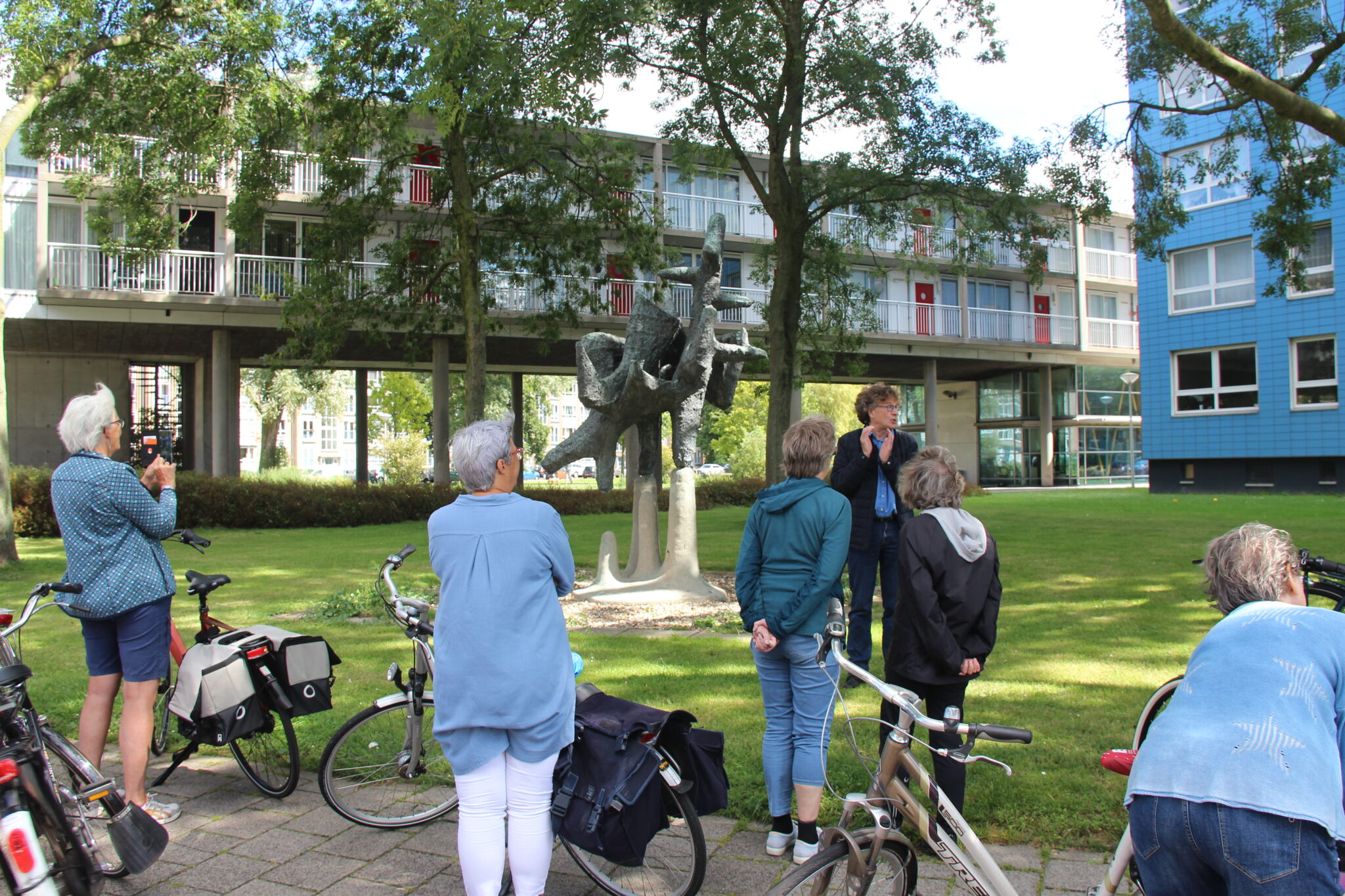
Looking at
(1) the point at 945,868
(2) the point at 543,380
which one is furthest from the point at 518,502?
(2) the point at 543,380

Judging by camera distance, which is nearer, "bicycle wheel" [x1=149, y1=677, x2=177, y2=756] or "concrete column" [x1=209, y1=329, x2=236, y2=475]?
"bicycle wheel" [x1=149, y1=677, x2=177, y2=756]

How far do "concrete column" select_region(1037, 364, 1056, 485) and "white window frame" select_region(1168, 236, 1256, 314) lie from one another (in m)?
7.77

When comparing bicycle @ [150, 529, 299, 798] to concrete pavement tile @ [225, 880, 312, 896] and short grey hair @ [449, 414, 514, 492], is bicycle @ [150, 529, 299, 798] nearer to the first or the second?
concrete pavement tile @ [225, 880, 312, 896]

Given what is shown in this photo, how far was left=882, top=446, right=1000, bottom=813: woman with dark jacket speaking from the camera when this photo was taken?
3.40 metres

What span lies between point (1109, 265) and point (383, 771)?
41550mm

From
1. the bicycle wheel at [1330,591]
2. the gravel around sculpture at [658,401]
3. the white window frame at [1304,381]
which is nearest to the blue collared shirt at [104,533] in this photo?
the bicycle wheel at [1330,591]

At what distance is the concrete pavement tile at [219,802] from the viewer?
414cm

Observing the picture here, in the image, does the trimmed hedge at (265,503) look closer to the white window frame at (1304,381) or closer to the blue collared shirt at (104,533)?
the blue collared shirt at (104,533)

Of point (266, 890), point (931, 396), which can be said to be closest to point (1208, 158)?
point (931, 396)

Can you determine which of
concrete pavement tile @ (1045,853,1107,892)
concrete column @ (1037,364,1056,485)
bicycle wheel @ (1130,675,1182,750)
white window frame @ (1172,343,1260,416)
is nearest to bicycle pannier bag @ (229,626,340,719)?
concrete pavement tile @ (1045,853,1107,892)

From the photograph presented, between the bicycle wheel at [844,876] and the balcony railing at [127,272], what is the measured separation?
22.3 meters

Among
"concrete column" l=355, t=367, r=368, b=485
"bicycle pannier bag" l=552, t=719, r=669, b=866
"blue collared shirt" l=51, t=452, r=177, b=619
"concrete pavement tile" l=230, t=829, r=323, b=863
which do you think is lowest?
"concrete pavement tile" l=230, t=829, r=323, b=863

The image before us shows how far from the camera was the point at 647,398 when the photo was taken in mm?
9891

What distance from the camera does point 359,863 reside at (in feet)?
11.7
